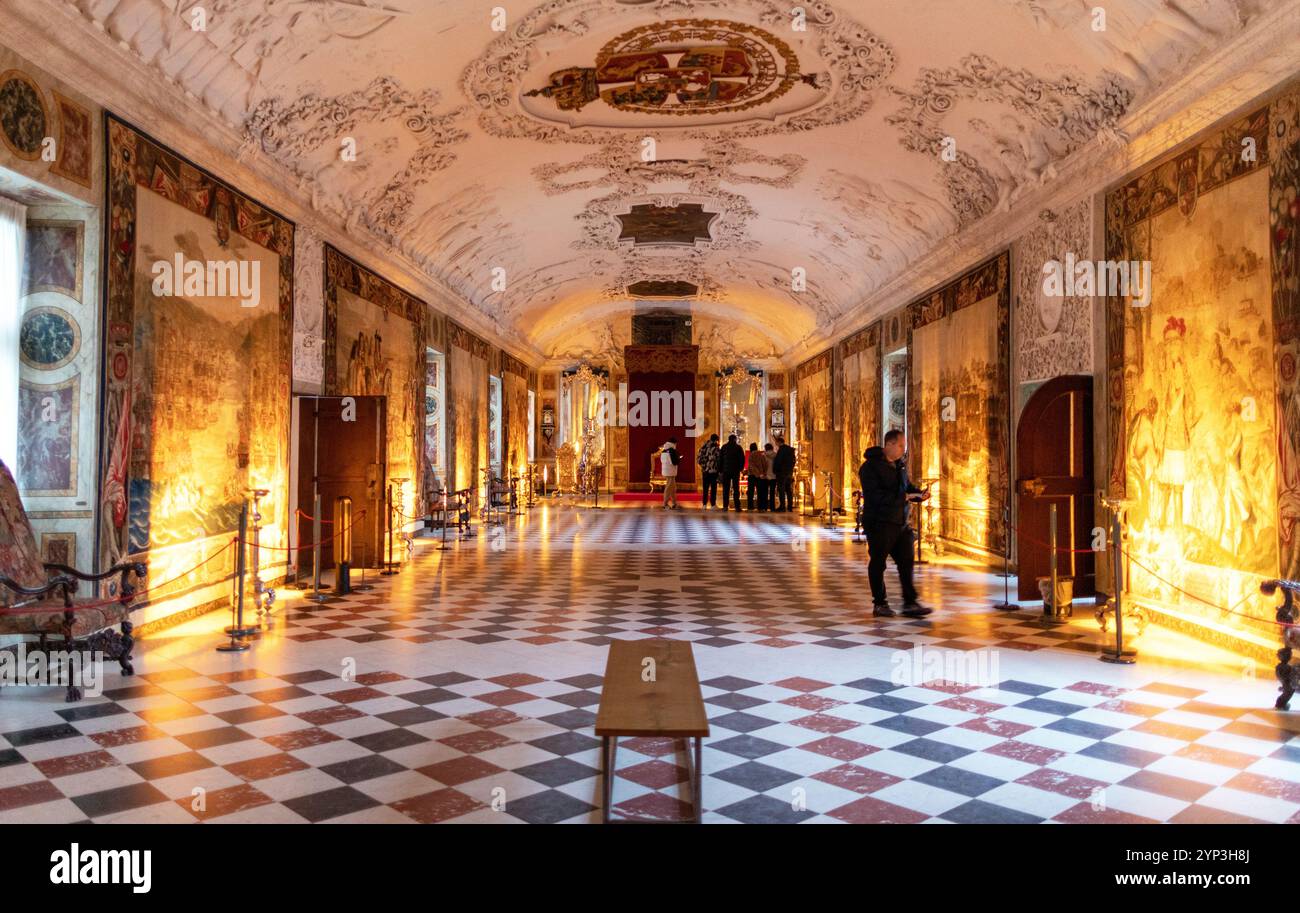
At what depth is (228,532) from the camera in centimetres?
1088

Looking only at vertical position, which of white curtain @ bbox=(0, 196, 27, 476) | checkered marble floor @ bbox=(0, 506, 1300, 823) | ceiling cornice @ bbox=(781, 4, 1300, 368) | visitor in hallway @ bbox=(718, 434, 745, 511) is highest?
ceiling cornice @ bbox=(781, 4, 1300, 368)

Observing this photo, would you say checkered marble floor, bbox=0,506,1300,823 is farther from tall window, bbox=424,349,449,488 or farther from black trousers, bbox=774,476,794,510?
black trousers, bbox=774,476,794,510

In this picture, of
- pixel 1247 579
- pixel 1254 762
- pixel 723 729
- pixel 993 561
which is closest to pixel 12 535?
pixel 723 729

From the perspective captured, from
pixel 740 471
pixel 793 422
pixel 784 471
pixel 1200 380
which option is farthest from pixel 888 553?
pixel 793 422

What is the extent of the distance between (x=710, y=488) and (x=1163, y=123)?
19.0 m

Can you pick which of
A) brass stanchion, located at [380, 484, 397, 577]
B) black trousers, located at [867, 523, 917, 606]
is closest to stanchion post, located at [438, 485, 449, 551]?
brass stanchion, located at [380, 484, 397, 577]

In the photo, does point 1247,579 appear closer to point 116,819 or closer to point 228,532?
point 116,819

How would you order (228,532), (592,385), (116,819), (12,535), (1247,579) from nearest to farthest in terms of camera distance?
(116,819) → (12,535) → (1247,579) → (228,532) → (592,385)

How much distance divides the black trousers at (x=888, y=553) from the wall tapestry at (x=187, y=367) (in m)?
6.65

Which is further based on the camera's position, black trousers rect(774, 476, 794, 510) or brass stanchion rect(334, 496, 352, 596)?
black trousers rect(774, 476, 794, 510)

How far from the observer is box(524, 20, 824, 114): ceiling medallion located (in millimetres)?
10836

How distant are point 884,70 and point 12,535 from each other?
10.2 metres

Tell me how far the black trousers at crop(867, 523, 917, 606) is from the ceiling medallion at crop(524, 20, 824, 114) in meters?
5.80

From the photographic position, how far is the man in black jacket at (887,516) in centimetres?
968
